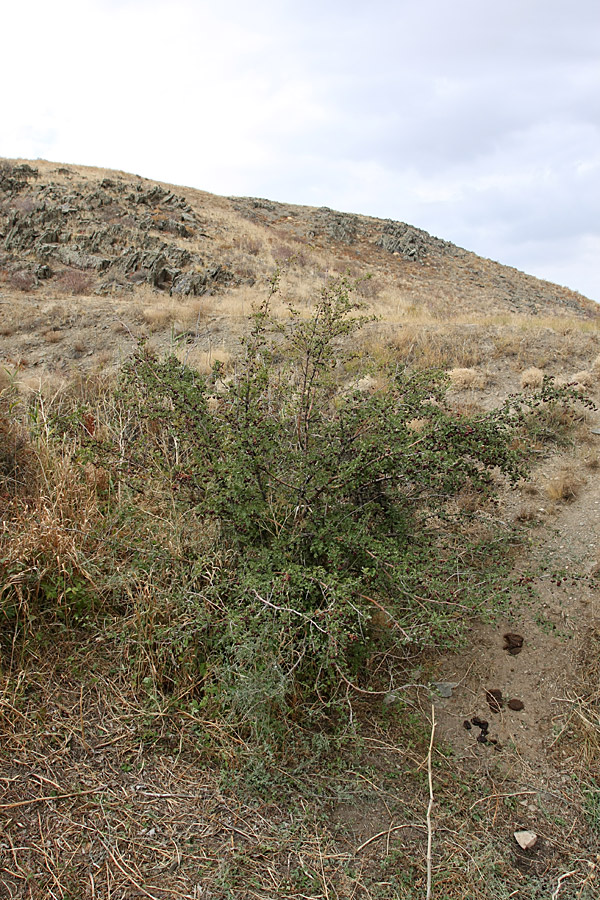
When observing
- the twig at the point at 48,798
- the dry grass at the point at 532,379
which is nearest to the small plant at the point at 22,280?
the dry grass at the point at 532,379

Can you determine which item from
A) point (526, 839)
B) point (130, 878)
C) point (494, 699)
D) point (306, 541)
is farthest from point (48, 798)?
point (494, 699)

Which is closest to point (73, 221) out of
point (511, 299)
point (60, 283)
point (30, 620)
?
point (60, 283)

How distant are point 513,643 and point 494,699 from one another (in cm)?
46

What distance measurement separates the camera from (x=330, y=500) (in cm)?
300

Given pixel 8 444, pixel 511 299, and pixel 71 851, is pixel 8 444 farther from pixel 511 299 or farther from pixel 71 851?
pixel 511 299

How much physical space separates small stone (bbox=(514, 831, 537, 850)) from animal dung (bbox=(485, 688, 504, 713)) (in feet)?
2.20

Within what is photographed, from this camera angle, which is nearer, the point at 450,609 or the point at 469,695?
the point at 450,609

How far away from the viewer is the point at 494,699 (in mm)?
2988

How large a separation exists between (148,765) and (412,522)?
1.84 metres

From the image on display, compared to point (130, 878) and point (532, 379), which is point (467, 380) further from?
point (130, 878)

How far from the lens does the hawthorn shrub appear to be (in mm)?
2502

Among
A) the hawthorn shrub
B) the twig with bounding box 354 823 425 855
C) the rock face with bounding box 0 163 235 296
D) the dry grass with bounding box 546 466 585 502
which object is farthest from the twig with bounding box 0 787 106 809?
the rock face with bounding box 0 163 235 296

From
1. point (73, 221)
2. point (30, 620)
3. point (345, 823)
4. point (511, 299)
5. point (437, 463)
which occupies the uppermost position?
point (511, 299)

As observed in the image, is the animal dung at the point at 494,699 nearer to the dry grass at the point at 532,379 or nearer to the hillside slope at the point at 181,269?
the hillside slope at the point at 181,269
